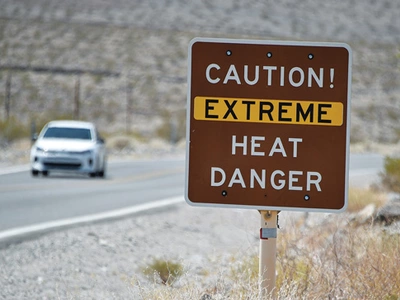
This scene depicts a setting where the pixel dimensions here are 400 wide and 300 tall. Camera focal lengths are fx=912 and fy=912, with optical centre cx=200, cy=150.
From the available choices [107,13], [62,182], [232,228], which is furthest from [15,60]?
[232,228]

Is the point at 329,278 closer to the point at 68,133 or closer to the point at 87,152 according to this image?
the point at 87,152

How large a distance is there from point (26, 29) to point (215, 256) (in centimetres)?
7160

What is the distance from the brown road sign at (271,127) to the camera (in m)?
5.29

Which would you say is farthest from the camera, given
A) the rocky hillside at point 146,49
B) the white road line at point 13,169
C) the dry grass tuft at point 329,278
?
the rocky hillside at point 146,49

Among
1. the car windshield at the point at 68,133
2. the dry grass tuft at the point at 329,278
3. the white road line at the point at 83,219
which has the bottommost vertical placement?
the white road line at the point at 83,219

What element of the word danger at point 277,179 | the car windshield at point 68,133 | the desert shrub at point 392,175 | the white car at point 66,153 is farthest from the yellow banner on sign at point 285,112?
the car windshield at point 68,133

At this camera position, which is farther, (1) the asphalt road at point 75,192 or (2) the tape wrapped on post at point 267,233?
(1) the asphalt road at point 75,192

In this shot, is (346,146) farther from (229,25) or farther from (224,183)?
(229,25)

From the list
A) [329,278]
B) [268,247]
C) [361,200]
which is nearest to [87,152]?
[361,200]

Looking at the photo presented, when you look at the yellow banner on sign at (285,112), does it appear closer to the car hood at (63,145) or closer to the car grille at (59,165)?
the car hood at (63,145)

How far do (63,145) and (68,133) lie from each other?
4.01ft

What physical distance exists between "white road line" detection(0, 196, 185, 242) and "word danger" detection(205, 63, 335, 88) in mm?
7320

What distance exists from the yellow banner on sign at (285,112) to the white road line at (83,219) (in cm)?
736

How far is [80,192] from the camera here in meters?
20.1
